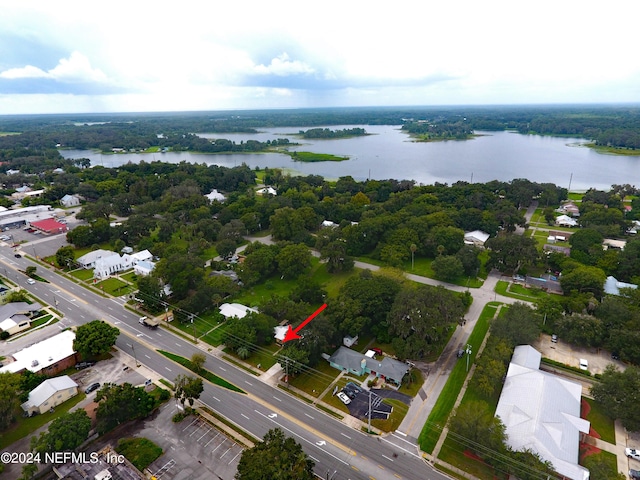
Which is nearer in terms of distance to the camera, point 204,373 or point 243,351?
point 204,373

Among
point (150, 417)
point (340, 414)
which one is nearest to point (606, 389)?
point (340, 414)

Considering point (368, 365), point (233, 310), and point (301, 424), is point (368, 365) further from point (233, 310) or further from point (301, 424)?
point (233, 310)

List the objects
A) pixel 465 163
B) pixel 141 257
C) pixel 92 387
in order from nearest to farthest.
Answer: pixel 92 387
pixel 141 257
pixel 465 163

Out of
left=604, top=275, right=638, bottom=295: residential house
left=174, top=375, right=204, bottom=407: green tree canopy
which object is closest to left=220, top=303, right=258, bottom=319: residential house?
left=174, top=375, right=204, bottom=407: green tree canopy

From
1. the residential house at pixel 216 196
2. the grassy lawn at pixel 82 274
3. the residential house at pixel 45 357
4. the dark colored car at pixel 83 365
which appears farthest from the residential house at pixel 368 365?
the residential house at pixel 216 196

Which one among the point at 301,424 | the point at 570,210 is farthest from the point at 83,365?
the point at 570,210

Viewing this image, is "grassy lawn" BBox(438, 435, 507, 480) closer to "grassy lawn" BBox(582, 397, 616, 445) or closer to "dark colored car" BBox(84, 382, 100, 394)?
"grassy lawn" BBox(582, 397, 616, 445)

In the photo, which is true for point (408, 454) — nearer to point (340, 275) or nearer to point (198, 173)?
point (340, 275)
